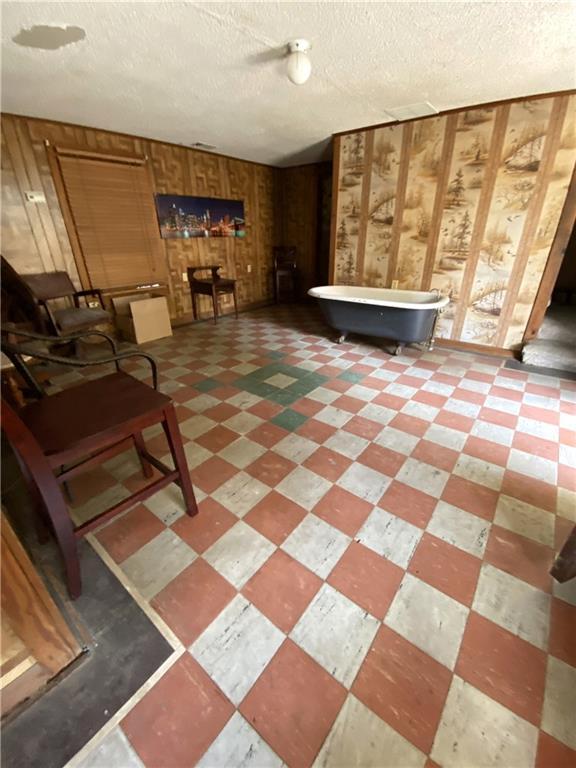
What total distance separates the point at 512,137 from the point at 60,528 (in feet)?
14.2

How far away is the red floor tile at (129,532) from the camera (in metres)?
1.39

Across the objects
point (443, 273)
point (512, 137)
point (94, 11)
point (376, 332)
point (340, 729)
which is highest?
point (94, 11)

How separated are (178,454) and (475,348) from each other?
3451 mm

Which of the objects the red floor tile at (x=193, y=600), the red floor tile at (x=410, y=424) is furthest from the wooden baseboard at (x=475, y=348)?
the red floor tile at (x=193, y=600)

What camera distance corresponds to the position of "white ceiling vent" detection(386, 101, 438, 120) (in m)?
2.88

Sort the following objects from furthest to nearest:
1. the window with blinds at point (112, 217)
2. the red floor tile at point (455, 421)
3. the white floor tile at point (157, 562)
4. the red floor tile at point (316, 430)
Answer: the window with blinds at point (112, 217)
the red floor tile at point (455, 421)
the red floor tile at point (316, 430)
the white floor tile at point (157, 562)

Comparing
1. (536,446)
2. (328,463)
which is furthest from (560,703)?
(536,446)

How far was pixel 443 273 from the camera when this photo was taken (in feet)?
11.5

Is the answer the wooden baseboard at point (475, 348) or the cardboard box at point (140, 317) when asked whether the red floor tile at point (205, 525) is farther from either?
the wooden baseboard at point (475, 348)

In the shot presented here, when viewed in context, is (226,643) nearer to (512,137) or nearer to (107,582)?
(107,582)

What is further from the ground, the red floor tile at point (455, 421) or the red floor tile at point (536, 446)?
the red floor tile at point (455, 421)

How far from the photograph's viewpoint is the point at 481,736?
2.83 ft

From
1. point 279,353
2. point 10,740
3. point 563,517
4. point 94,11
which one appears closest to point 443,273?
point 279,353

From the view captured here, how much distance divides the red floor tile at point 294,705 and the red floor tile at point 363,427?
1307 mm
